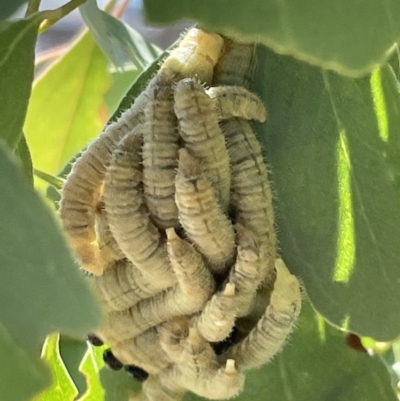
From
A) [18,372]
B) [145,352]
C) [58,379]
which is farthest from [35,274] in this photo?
[58,379]

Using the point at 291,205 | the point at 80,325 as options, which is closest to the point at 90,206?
the point at 291,205

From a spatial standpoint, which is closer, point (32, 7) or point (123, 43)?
point (32, 7)

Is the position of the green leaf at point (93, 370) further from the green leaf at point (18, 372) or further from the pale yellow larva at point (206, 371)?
the green leaf at point (18, 372)

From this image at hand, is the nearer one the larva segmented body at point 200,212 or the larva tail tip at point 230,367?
the larva segmented body at point 200,212

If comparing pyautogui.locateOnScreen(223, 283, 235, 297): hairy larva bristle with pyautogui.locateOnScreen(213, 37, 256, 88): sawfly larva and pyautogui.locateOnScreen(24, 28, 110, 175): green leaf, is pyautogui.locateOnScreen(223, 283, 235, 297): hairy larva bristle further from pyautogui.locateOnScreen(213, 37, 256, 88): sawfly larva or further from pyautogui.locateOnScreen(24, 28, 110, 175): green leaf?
pyautogui.locateOnScreen(24, 28, 110, 175): green leaf

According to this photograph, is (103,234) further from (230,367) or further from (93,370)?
(93,370)

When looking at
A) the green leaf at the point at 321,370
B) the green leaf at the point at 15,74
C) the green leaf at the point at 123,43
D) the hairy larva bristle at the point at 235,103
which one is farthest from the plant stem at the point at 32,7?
the green leaf at the point at 321,370
